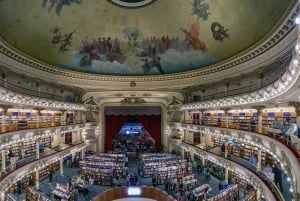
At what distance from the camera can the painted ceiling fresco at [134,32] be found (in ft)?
43.4

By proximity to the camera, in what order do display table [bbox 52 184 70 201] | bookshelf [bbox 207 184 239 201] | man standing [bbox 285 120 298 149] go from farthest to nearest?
display table [bbox 52 184 70 201], bookshelf [bbox 207 184 239 201], man standing [bbox 285 120 298 149]

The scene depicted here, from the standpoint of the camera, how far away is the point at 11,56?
1377cm

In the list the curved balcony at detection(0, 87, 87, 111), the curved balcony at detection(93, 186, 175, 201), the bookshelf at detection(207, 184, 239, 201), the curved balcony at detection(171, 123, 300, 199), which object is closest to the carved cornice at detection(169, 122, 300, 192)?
the curved balcony at detection(171, 123, 300, 199)

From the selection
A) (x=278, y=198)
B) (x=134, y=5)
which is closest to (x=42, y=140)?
(x=134, y=5)

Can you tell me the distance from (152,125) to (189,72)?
9.87 m

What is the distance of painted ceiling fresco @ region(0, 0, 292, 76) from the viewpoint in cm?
1322

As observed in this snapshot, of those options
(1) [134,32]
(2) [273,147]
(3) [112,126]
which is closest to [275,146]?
(2) [273,147]

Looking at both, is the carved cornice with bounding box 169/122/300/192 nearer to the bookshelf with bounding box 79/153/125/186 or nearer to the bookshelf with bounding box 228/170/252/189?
the bookshelf with bounding box 228/170/252/189

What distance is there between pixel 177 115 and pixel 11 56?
645 inches

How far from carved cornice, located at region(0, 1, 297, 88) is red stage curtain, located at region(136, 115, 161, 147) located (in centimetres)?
710

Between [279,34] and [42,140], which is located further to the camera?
[42,140]

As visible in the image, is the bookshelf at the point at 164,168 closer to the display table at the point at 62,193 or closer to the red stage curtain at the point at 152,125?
the display table at the point at 62,193

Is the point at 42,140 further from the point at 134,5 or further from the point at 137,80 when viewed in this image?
the point at 134,5

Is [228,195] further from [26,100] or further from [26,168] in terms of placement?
[26,100]
